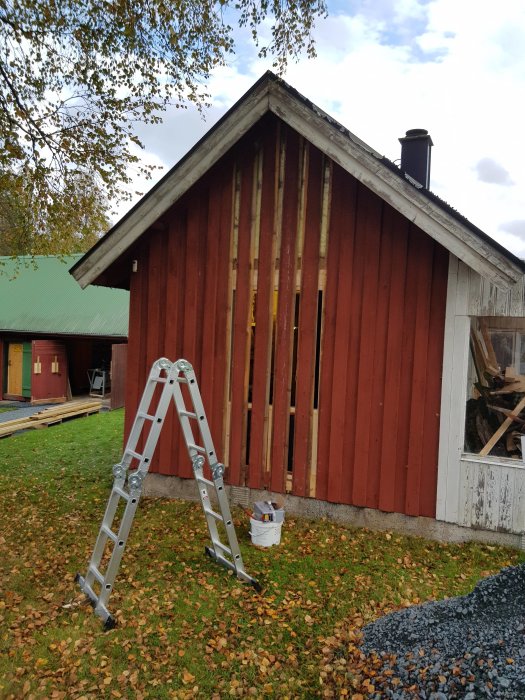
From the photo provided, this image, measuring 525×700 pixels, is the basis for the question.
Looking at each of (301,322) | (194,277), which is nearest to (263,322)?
(301,322)

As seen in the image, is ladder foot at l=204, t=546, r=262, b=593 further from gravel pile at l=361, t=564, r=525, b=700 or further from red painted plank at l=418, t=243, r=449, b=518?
red painted plank at l=418, t=243, r=449, b=518

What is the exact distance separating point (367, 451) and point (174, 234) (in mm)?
4484

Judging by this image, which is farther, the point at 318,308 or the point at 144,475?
the point at 318,308

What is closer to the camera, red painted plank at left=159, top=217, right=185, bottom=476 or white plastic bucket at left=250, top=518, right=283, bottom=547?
white plastic bucket at left=250, top=518, right=283, bottom=547

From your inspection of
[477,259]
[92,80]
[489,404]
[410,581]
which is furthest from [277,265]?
[92,80]

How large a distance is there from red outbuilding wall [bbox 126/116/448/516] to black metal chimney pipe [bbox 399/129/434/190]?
410 centimetres

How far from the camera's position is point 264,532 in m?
6.45

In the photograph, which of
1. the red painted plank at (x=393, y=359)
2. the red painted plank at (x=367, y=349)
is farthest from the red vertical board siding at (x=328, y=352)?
the red painted plank at (x=393, y=359)

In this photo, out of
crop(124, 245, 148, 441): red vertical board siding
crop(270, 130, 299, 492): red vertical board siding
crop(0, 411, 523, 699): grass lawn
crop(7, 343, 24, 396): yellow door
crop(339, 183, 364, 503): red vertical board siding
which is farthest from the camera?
crop(7, 343, 24, 396): yellow door

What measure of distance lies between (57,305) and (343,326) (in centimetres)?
1607

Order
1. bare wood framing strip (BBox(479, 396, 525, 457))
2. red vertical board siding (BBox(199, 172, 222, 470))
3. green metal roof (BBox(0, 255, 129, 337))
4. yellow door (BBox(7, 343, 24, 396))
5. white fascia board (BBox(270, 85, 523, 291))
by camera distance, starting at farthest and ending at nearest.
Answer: yellow door (BBox(7, 343, 24, 396)) → green metal roof (BBox(0, 255, 129, 337)) → red vertical board siding (BBox(199, 172, 222, 470)) → bare wood framing strip (BBox(479, 396, 525, 457)) → white fascia board (BBox(270, 85, 523, 291))

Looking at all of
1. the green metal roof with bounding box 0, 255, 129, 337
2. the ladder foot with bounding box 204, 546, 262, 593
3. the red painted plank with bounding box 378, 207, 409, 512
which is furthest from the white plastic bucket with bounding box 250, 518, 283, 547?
the green metal roof with bounding box 0, 255, 129, 337

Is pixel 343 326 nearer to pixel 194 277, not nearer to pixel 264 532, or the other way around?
pixel 194 277

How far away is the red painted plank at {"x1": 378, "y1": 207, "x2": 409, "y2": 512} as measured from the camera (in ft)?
22.0
